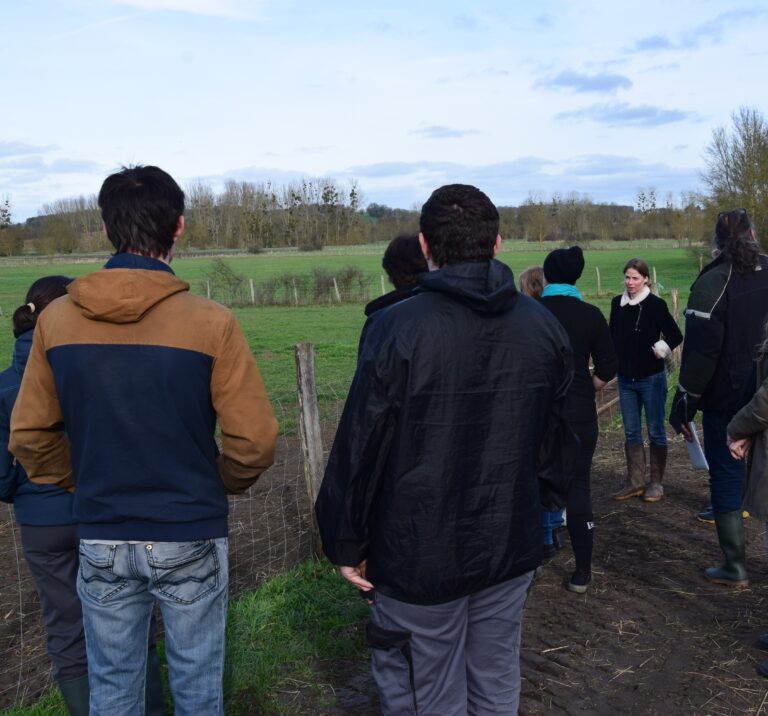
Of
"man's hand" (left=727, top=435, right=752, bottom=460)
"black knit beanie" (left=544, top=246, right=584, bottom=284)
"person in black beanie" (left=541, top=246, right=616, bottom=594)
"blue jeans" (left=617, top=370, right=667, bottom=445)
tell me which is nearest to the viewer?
"man's hand" (left=727, top=435, right=752, bottom=460)

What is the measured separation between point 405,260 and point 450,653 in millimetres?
1671

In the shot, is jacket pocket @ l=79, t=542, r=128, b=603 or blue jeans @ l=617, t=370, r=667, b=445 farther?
blue jeans @ l=617, t=370, r=667, b=445

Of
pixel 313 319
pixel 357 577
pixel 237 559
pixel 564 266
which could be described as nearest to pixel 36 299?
pixel 357 577

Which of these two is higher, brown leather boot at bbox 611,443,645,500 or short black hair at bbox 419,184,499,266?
short black hair at bbox 419,184,499,266

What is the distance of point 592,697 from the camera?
3.55 meters

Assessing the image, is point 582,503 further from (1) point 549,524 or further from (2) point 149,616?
(2) point 149,616

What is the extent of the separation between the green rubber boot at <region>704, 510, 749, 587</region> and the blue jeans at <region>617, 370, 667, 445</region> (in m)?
1.68

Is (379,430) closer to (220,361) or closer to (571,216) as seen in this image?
(220,361)

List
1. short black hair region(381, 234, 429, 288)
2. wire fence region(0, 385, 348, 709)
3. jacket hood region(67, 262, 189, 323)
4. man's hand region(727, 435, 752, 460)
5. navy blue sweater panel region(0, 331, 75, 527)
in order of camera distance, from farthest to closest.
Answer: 1. wire fence region(0, 385, 348, 709)
2. man's hand region(727, 435, 752, 460)
3. short black hair region(381, 234, 429, 288)
4. navy blue sweater panel region(0, 331, 75, 527)
5. jacket hood region(67, 262, 189, 323)

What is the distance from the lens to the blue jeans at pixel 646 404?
6.28 meters

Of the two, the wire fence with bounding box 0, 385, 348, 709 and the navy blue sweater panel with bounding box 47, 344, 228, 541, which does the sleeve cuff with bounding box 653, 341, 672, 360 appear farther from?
the navy blue sweater panel with bounding box 47, 344, 228, 541

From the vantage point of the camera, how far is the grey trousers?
2422 mm

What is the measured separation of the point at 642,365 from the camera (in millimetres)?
6219

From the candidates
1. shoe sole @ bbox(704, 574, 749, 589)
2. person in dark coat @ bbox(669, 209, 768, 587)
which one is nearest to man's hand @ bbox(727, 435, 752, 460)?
person in dark coat @ bbox(669, 209, 768, 587)
